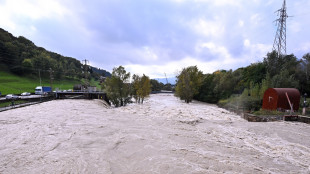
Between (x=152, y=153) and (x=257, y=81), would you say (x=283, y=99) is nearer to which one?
(x=257, y=81)

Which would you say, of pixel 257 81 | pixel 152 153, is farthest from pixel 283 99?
pixel 152 153

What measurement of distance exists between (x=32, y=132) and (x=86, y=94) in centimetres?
3190

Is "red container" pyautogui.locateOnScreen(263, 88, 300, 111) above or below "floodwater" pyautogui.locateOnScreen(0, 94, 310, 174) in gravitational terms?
above

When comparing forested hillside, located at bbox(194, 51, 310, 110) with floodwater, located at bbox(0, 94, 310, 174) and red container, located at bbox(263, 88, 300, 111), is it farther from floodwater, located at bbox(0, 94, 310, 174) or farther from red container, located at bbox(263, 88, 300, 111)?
floodwater, located at bbox(0, 94, 310, 174)

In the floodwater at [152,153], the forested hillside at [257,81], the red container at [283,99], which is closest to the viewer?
the floodwater at [152,153]

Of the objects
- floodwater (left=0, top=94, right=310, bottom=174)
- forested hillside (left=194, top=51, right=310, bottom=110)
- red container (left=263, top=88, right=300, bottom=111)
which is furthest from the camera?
forested hillside (left=194, top=51, right=310, bottom=110)

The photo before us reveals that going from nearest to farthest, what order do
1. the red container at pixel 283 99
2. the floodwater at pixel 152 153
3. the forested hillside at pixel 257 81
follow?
1. the floodwater at pixel 152 153
2. the red container at pixel 283 99
3. the forested hillside at pixel 257 81

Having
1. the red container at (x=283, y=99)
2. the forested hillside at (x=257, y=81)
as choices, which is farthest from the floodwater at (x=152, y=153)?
the forested hillside at (x=257, y=81)

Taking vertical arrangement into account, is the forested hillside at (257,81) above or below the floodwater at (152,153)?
above

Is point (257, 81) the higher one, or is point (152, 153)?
point (257, 81)

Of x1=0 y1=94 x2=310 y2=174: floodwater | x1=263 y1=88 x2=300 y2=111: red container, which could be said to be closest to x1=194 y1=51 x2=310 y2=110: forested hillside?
x1=263 y1=88 x2=300 y2=111: red container

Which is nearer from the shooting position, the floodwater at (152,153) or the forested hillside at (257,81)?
the floodwater at (152,153)

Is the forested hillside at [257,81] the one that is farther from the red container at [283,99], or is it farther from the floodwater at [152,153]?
the floodwater at [152,153]

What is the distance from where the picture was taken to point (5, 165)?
5.78m
